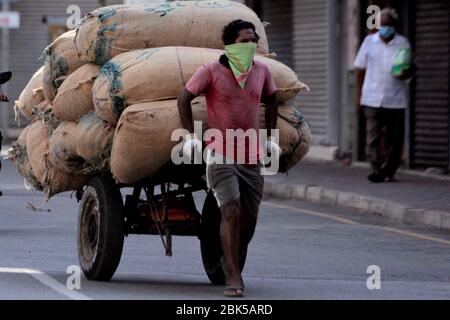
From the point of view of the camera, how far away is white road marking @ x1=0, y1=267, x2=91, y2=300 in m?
10.0

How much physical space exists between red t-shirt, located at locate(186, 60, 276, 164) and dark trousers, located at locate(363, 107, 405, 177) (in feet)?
30.6

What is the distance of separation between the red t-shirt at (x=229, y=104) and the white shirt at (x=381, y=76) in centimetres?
929

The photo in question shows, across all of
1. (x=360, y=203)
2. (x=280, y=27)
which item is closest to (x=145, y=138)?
(x=360, y=203)

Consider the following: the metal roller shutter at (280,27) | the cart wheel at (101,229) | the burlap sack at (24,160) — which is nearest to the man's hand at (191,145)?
the cart wheel at (101,229)

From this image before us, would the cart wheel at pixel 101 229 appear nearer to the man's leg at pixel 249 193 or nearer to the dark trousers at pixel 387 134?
the man's leg at pixel 249 193

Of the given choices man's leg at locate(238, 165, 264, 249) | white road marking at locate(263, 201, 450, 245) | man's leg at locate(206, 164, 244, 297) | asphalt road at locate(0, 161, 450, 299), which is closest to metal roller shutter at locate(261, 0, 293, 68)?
white road marking at locate(263, 201, 450, 245)

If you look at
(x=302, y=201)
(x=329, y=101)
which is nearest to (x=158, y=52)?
(x=302, y=201)

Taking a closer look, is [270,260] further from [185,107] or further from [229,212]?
[185,107]

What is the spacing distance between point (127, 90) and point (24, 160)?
2.03 metres

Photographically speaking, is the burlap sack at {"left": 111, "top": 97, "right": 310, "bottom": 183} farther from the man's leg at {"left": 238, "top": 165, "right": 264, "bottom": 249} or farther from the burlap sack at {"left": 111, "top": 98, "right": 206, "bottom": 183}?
the man's leg at {"left": 238, "top": 165, "right": 264, "bottom": 249}

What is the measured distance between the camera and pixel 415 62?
21.2 m

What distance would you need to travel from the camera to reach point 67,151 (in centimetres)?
1123

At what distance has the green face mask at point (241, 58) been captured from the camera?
1017 centimetres
